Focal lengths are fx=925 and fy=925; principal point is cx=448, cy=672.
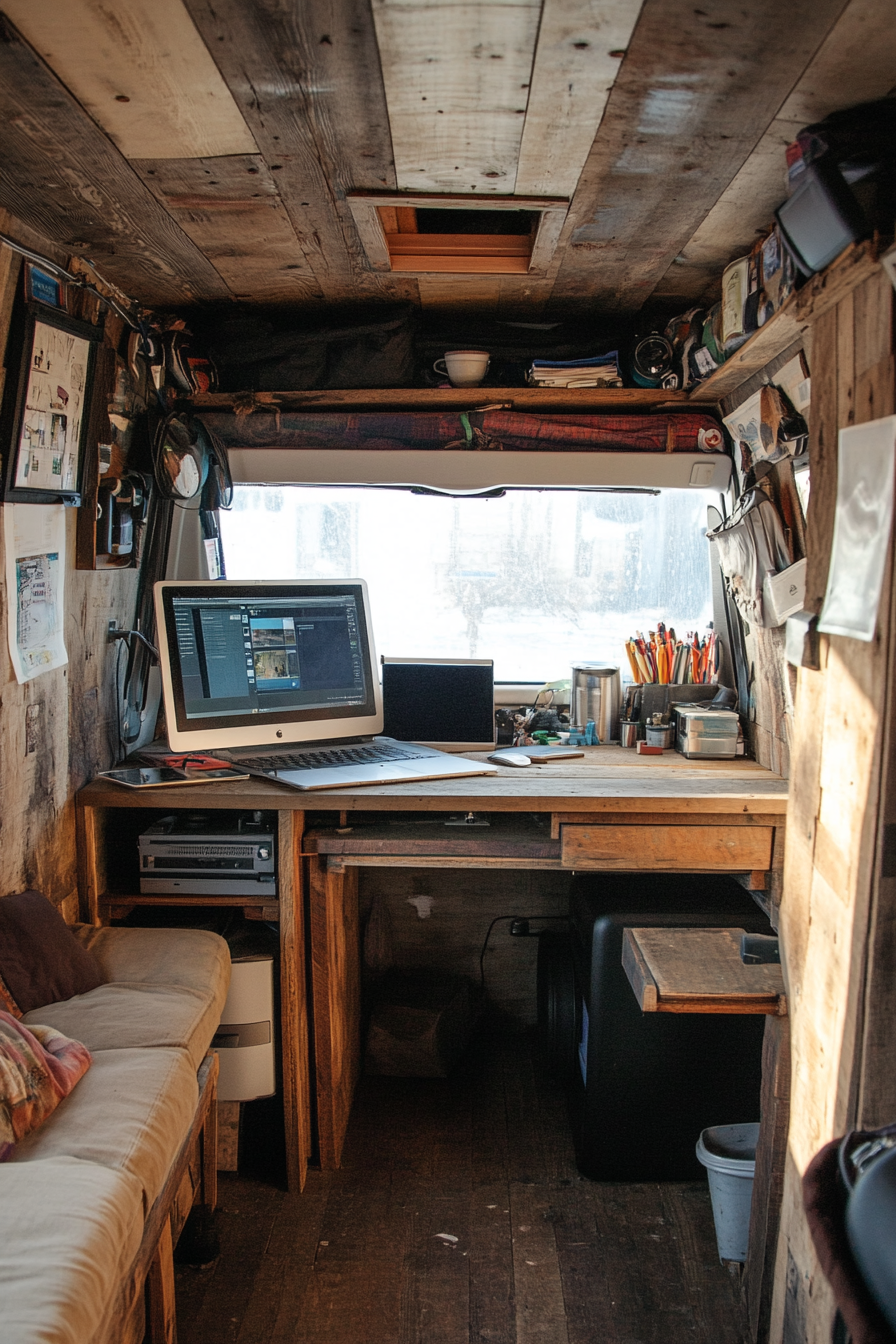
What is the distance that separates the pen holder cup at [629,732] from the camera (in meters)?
2.79

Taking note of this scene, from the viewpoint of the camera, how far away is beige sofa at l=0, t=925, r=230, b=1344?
1.14 metres

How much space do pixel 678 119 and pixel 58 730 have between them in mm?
1799

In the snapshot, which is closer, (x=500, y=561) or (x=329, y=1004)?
(x=329, y=1004)

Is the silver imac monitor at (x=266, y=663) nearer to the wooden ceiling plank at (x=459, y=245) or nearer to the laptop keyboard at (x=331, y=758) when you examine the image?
the laptop keyboard at (x=331, y=758)

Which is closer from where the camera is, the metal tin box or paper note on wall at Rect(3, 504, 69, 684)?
paper note on wall at Rect(3, 504, 69, 684)

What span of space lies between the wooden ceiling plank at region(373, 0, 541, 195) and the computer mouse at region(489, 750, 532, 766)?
1.37m

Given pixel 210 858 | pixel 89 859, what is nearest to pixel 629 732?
pixel 210 858

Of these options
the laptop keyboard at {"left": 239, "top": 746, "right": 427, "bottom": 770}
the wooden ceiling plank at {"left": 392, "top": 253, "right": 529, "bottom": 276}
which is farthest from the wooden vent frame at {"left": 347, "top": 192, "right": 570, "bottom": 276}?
the laptop keyboard at {"left": 239, "top": 746, "right": 427, "bottom": 770}

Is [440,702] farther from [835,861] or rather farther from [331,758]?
[835,861]

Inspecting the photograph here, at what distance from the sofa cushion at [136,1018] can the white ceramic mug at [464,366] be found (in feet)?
5.80

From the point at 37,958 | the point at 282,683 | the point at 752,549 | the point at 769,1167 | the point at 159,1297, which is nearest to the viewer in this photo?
the point at 159,1297

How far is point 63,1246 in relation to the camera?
1178 mm

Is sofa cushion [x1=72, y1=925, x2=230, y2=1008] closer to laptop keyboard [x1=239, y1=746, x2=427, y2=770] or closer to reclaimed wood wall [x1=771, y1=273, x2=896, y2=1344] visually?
laptop keyboard [x1=239, y1=746, x2=427, y2=770]

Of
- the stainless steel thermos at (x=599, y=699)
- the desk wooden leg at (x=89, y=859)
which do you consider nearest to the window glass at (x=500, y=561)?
the stainless steel thermos at (x=599, y=699)
